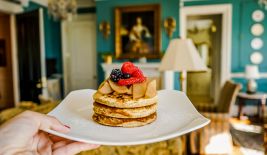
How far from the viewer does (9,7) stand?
4.77 meters

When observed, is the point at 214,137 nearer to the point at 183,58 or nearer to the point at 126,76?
the point at 183,58

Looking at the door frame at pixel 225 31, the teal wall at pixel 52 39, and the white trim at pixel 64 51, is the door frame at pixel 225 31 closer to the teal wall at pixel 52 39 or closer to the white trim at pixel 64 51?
the white trim at pixel 64 51

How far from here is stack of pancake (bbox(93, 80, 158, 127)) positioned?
81cm

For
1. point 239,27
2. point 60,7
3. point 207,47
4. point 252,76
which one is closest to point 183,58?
point 60,7

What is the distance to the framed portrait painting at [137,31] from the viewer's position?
18.4 ft

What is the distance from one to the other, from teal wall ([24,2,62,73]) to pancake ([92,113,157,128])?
573 centimetres

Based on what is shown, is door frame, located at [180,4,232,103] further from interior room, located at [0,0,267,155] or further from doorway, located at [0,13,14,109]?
doorway, located at [0,13,14,109]

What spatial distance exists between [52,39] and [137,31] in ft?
7.64

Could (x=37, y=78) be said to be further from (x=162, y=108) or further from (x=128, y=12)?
(x=162, y=108)

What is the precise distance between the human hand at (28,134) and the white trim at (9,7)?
14.7 ft

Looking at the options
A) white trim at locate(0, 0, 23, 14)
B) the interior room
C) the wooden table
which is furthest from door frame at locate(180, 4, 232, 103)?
white trim at locate(0, 0, 23, 14)

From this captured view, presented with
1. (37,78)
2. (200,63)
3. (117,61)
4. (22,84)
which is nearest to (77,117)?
(200,63)

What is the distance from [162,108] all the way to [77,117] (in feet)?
0.95

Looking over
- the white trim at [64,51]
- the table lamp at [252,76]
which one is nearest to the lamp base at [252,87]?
the table lamp at [252,76]
